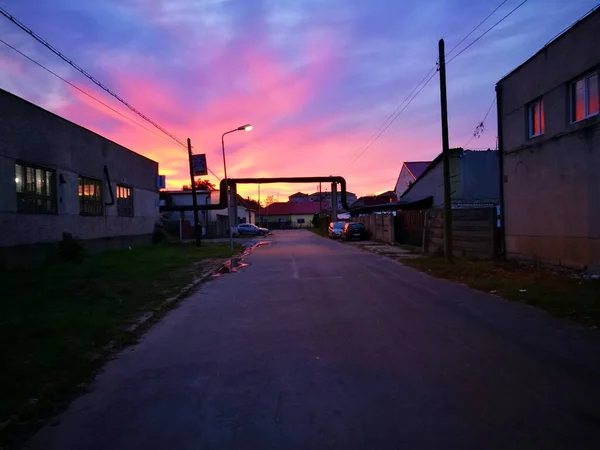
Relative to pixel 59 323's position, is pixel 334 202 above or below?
above

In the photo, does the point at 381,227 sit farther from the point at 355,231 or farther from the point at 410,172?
the point at 410,172

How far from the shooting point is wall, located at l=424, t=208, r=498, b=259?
18.1 metres

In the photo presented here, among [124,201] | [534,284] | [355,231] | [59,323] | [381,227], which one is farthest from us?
[355,231]

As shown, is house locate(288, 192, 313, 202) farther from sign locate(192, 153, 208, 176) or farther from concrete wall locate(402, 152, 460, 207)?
sign locate(192, 153, 208, 176)

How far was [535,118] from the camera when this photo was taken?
15.9 meters

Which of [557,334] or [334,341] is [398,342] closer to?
[334,341]

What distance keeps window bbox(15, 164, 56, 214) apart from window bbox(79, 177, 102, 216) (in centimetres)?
266

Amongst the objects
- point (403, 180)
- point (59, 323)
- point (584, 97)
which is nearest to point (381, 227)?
point (584, 97)

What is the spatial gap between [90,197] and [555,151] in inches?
709

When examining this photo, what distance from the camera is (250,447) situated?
381 centimetres

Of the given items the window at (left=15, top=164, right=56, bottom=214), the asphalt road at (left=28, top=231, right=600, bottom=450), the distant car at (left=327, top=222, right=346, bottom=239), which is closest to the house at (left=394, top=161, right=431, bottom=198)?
the distant car at (left=327, top=222, right=346, bottom=239)

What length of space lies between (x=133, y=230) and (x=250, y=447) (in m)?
25.2

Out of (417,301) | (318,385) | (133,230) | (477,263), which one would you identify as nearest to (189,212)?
(133,230)

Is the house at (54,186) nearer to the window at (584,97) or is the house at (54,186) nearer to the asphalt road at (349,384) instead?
the asphalt road at (349,384)
